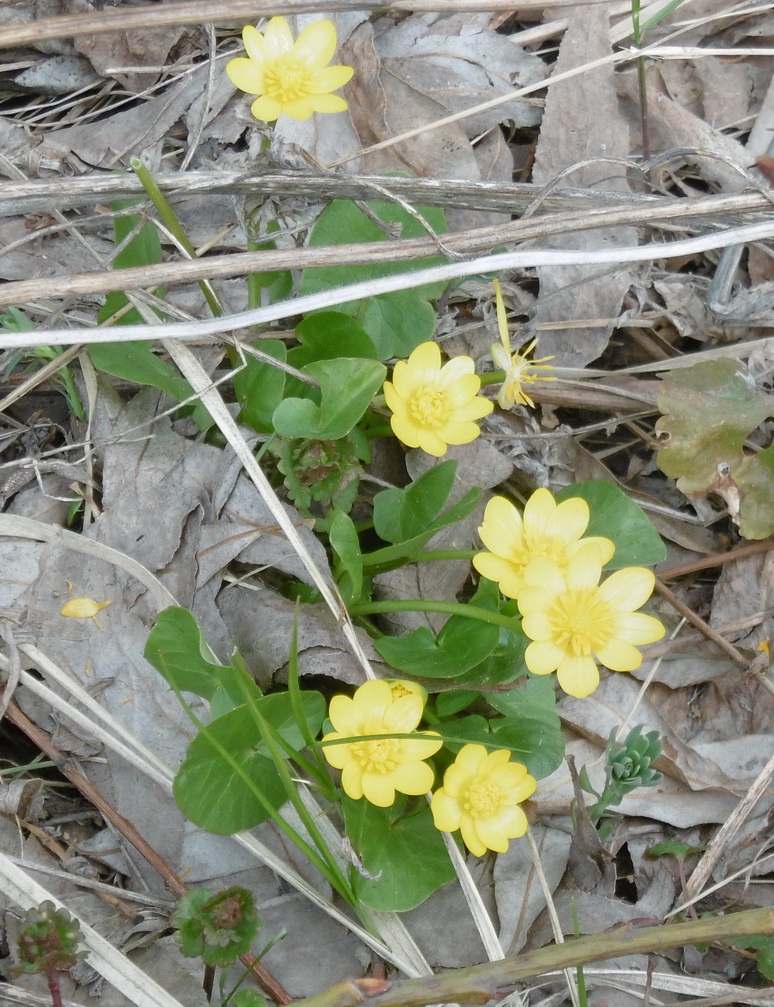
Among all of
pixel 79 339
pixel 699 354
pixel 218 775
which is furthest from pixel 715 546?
pixel 79 339

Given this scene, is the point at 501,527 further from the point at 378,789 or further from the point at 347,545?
the point at 378,789

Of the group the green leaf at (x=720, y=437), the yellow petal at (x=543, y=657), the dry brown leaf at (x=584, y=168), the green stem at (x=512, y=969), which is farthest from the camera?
the dry brown leaf at (x=584, y=168)

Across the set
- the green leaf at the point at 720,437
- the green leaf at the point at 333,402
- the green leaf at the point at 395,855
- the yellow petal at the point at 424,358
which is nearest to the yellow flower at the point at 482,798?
the green leaf at the point at 395,855

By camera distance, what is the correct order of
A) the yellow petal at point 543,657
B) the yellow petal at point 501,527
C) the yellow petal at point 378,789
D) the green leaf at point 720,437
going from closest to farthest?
the yellow petal at point 543,657
the yellow petal at point 378,789
the yellow petal at point 501,527
the green leaf at point 720,437

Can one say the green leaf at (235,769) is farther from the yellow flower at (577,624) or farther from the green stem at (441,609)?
the yellow flower at (577,624)

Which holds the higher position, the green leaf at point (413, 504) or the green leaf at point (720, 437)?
the green leaf at point (413, 504)

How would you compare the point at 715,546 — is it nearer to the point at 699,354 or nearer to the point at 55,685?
the point at 699,354

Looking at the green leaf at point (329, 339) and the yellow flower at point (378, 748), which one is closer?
the yellow flower at point (378, 748)
